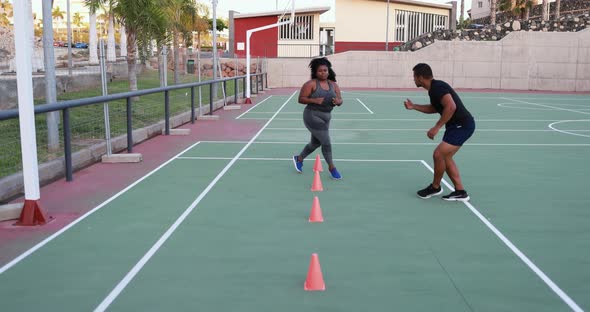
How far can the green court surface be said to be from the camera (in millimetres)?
4707

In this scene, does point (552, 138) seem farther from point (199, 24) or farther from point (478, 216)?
point (199, 24)

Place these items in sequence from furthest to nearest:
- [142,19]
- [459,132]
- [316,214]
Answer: [142,19]
[459,132]
[316,214]

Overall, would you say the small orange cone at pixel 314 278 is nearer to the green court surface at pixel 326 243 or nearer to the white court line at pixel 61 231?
the green court surface at pixel 326 243

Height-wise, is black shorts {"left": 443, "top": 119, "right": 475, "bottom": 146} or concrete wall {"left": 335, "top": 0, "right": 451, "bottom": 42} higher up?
concrete wall {"left": 335, "top": 0, "right": 451, "bottom": 42}

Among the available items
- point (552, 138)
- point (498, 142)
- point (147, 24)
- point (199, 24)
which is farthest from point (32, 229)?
point (199, 24)

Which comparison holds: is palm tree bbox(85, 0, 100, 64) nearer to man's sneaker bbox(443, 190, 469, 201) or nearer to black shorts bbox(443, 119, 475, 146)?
black shorts bbox(443, 119, 475, 146)

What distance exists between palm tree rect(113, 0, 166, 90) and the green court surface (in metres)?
12.5

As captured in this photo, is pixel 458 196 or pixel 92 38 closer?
pixel 458 196

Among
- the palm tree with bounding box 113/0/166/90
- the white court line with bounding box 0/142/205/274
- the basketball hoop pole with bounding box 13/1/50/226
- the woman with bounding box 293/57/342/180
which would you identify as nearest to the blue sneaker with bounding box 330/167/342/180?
the woman with bounding box 293/57/342/180

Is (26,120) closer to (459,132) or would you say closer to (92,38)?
(459,132)

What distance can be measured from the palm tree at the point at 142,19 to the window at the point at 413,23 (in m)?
35.0

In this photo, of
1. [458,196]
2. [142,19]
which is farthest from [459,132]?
[142,19]

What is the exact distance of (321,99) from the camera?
29.9ft

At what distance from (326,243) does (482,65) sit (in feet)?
118
